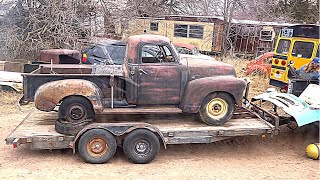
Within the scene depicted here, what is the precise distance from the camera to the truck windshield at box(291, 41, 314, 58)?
35.5 feet

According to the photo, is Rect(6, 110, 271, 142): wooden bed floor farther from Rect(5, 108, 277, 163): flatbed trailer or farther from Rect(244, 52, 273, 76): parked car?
Rect(244, 52, 273, 76): parked car

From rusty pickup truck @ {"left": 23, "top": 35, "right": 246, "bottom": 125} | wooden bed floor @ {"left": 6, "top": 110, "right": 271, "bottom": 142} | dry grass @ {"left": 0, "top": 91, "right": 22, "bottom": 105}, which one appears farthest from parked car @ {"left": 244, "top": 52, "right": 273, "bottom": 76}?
dry grass @ {"left": 0, "top": 91, "right": 22, "bottom": 105}

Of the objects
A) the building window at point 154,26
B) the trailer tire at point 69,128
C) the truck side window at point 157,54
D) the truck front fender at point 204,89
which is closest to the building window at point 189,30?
the building window at point 154,26

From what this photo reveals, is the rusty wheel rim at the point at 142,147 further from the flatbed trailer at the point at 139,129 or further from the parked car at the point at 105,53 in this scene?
the parked car at the point at 105,53

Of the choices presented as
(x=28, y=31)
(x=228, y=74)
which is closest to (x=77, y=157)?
(x=228, y=74)

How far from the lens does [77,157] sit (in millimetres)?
6680

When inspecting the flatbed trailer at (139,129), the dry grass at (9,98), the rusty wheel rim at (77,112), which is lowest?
the dry grass at (9,98)

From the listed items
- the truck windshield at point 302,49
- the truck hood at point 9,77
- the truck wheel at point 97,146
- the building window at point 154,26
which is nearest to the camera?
the truck wheel at point 97,146

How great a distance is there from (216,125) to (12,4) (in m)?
11.8

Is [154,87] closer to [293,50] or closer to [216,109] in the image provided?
[216,109]

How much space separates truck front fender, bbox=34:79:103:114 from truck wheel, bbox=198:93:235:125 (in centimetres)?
191

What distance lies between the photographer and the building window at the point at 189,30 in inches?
812

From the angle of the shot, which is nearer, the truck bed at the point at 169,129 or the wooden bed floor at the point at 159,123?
the truck bed at the point at 169,129

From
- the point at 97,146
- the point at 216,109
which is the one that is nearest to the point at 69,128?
the point at 97,146
